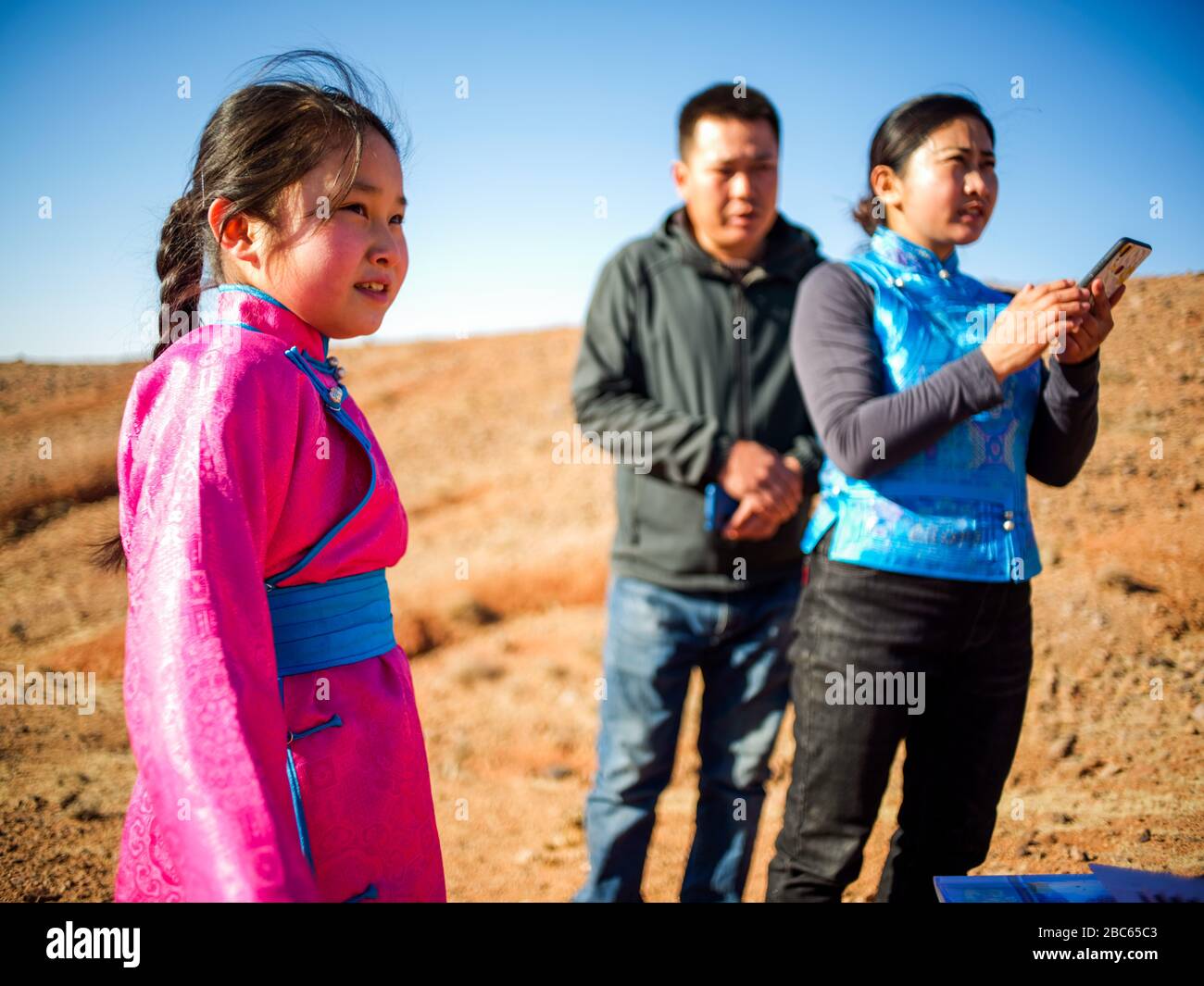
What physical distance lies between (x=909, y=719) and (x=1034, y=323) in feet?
2.94

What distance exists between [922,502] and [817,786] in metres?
0.67

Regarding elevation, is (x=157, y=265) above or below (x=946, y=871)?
above

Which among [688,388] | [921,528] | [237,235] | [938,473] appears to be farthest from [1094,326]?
[237,235]

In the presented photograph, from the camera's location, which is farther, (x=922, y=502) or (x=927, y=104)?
(x=927, y=104)

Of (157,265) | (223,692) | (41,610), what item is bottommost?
(41,610)

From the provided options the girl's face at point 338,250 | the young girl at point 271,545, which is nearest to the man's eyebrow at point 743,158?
the young girl at point 271,545

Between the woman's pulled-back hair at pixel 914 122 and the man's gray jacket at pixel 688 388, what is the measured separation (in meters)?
0.68

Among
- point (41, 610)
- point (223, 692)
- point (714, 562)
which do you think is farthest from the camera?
point (41, 610)

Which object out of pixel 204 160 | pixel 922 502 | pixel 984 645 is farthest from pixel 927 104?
pixel 204 160

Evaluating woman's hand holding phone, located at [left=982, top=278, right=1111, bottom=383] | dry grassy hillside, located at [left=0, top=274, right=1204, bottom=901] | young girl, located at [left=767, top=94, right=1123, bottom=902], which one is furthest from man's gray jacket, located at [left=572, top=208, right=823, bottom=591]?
dry grassy hillside, located at [left=0, top=274, right=1204, bottom=901]

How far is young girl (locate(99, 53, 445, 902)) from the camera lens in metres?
0.97

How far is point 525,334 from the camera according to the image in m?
23.0

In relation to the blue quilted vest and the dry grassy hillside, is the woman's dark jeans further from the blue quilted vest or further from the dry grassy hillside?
the dry grassy hillside
